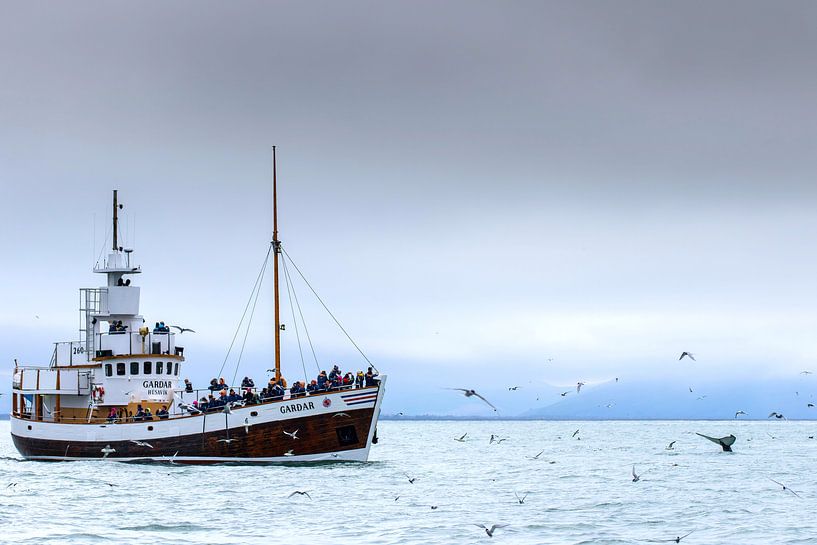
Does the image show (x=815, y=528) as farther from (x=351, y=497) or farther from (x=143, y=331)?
(x=143, y=331)

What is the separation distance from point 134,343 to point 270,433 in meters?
12.8

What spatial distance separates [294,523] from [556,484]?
902 inches

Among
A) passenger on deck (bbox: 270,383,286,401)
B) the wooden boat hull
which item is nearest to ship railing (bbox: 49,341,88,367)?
the wooden boat hull

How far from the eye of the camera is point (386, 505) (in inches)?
1786

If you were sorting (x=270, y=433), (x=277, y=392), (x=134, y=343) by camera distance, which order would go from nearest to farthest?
(x=270, y=433) → (x=277, y=392) → (x=134, y=343)

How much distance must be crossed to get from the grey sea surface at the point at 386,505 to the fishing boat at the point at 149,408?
1034 millimetres

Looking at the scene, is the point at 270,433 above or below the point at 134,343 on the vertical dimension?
below

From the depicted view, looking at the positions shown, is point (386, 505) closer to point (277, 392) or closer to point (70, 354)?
point (277, 392)

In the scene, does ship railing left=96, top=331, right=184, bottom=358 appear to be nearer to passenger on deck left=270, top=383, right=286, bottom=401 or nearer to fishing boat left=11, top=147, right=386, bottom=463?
fishing boat left=11, top=147, right=386, bottom=463

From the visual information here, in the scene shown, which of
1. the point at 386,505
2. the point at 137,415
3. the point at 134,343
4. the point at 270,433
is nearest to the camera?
the point at 386,505

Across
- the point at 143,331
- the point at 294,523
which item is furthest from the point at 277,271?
the point at 294,523

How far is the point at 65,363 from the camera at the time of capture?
229ft

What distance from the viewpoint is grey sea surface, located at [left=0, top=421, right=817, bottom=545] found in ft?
122

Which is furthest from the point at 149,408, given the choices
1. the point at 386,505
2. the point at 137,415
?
the point at 386,505
